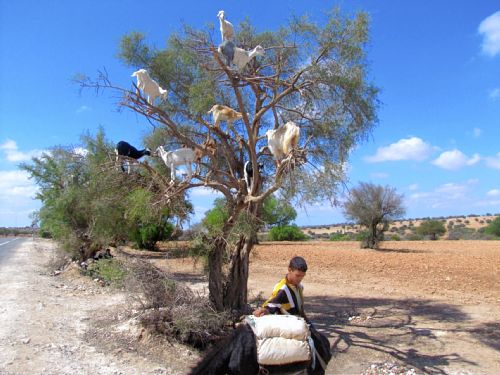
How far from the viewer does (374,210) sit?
27.8 m

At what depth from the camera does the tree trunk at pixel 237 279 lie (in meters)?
7.79

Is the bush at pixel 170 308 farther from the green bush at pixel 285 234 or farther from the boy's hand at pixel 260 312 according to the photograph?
the green bush at pixel 285 234

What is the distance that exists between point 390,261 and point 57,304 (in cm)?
1381

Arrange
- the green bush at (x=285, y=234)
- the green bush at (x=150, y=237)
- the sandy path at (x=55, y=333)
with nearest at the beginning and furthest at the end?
the sandy path at (x=55, y=333) → the green bush at (x=150, y=237) → the green bush at (x=285, y=234)

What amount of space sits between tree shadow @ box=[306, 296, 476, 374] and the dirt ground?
0.02 meters

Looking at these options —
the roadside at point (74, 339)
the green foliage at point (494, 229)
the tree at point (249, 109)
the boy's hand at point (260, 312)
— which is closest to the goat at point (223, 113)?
the tree at point (249, 109)

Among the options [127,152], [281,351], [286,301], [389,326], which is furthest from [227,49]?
[389,326]

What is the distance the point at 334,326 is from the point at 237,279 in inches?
83.3

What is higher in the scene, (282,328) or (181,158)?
(181,158)

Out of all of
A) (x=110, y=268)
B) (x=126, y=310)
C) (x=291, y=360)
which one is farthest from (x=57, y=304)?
(x=291, y=360)

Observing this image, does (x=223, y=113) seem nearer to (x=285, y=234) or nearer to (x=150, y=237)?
(x=150, y=237)

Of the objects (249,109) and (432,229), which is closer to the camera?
(249,109)

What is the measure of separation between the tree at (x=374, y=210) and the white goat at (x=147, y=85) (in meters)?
22.4

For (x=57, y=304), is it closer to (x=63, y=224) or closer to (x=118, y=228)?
(x=118, y=228)
